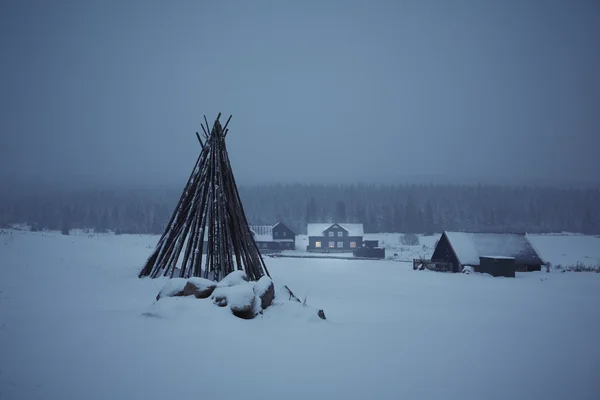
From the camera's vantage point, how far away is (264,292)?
6.80 m

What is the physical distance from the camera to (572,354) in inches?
247

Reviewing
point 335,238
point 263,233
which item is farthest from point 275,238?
point 335,238

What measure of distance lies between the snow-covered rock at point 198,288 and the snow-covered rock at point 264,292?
956 mm

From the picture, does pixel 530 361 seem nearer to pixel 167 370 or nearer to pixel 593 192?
pixel 167 370

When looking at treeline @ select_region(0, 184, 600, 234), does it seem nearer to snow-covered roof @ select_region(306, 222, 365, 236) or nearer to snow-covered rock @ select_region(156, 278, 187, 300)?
snow-covered roof @ select_region(306, 222, 365, 236)

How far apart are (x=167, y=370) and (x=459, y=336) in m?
5.74

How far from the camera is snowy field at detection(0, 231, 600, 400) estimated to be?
165 inches

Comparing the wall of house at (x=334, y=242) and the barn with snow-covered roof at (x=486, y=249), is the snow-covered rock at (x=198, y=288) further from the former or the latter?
the wall of house at (x=334, y=242)

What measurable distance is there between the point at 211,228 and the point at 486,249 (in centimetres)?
2089

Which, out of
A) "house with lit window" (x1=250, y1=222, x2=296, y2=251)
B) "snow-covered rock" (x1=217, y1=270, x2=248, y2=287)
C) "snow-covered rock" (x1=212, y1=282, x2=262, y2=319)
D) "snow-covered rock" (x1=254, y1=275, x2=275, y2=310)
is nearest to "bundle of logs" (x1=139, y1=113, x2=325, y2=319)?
"snow-covered rock" (x1=217, y1=270, x2=248, y2=287)

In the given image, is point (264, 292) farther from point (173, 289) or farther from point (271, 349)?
point (173, 289)

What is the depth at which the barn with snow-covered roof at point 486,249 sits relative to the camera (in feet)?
75.5

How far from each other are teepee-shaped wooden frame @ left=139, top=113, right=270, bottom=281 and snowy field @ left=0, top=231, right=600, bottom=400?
4.66ft

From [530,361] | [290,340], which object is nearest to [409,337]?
[530,361]
